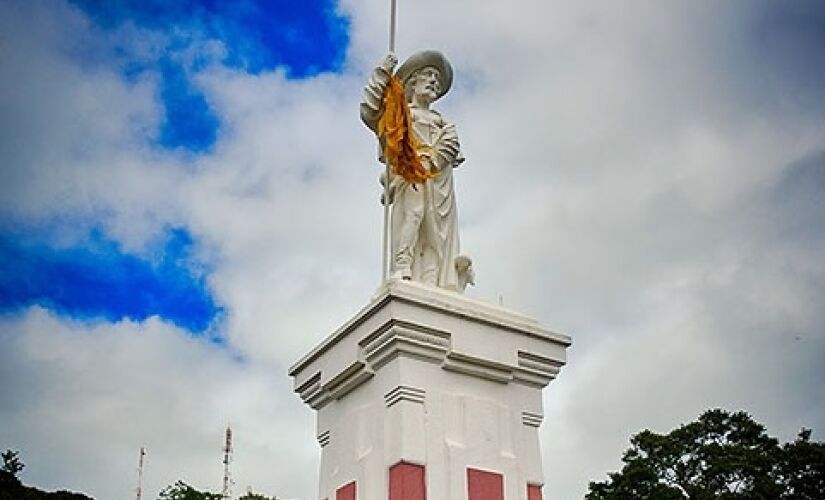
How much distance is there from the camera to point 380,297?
7395mm

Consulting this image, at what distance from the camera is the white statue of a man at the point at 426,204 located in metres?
8.20

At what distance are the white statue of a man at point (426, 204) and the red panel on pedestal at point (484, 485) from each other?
158 cm

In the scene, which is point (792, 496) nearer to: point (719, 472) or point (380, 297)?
point (719, 472)

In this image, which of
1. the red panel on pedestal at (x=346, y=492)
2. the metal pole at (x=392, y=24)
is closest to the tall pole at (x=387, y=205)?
the metal pole at (x=392, y=24)

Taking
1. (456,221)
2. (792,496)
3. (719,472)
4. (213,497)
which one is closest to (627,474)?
(719,472)

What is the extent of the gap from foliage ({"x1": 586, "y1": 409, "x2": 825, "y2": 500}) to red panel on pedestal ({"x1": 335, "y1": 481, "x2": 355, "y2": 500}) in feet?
75.8

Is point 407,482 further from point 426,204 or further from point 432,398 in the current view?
point 426,204

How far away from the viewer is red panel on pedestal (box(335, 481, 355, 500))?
24.0ft

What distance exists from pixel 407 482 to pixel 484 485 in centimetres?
63

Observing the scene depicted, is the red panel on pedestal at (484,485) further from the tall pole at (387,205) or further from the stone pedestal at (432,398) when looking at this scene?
the tall pole at (387,205)

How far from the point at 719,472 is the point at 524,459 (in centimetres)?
2406

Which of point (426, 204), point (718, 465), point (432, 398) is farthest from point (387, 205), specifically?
point (718, 465)

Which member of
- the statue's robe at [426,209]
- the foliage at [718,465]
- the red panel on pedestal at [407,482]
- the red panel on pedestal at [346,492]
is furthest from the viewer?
the foliage at [718,465]

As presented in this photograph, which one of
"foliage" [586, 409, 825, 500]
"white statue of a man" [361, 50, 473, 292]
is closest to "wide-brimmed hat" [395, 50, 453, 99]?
"white statue of a man" [361, 50, 473, 292]
